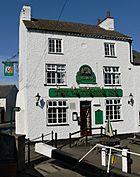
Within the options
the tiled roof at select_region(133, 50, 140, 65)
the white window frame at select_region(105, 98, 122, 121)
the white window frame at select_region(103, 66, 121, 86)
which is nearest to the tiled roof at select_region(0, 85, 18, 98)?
the tiled roof at select_region(133, 50, 140, 65)

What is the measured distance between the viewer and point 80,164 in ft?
24.0

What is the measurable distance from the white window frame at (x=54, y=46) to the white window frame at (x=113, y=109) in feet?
18.1

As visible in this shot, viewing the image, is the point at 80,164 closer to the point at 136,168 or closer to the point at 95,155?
the point at 136,168

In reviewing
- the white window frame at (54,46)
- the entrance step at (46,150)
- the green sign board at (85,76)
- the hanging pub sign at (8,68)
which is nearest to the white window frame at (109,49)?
the green sign board at (85,76)

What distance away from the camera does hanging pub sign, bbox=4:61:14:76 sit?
20.0 m

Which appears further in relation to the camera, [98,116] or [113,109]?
[113,109]

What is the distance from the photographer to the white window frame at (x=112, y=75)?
20.7 meters

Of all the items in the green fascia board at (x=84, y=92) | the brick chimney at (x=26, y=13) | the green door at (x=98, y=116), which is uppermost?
the brick chimney at (x=26, y=13)

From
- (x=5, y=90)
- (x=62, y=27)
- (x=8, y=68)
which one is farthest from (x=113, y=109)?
(x=5, y=90)

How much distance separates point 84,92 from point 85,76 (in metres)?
1.29

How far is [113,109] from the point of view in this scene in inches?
806

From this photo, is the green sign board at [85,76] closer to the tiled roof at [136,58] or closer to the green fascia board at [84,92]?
the green fascia board at [84,92]

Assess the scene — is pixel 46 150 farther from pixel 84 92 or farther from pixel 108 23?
pixel 108 23

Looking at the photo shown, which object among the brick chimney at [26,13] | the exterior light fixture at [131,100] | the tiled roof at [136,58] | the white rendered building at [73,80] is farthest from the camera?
the tiled roof at [136,58]
